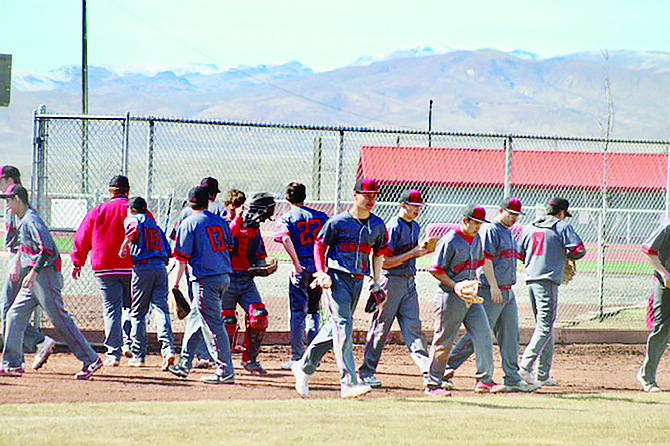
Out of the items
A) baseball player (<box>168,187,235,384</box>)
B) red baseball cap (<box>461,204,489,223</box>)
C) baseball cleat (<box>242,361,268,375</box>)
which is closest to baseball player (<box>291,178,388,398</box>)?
red baseball cap (<box>461,204,489,223</box>)

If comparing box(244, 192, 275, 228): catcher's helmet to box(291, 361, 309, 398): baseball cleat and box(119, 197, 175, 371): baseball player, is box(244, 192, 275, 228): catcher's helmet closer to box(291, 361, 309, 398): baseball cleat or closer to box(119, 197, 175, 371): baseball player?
box(119, 197, 175, 371): baseball player

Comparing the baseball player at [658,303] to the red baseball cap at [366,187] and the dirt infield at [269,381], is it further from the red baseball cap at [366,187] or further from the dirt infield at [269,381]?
the red baseball cap at [366,187]

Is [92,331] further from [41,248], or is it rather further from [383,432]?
[383,432]

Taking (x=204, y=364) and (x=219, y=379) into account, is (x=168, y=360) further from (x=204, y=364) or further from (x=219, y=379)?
(x=219, y=379)

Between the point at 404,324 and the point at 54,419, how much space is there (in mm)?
3819

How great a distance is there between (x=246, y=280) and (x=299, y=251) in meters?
0.62

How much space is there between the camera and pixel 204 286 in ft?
32.8

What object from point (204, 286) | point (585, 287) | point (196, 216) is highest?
point (196, 216)

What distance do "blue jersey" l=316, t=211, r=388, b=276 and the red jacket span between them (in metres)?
2.75

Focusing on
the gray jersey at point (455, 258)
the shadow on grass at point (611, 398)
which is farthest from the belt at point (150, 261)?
the shadow on grass at point (611, 398)

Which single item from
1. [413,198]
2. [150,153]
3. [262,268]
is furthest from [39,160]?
[413,198]

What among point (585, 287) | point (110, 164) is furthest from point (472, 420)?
point (585, 287)

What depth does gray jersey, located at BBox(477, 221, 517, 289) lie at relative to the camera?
33.1 feet

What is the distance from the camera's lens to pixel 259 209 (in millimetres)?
10820
